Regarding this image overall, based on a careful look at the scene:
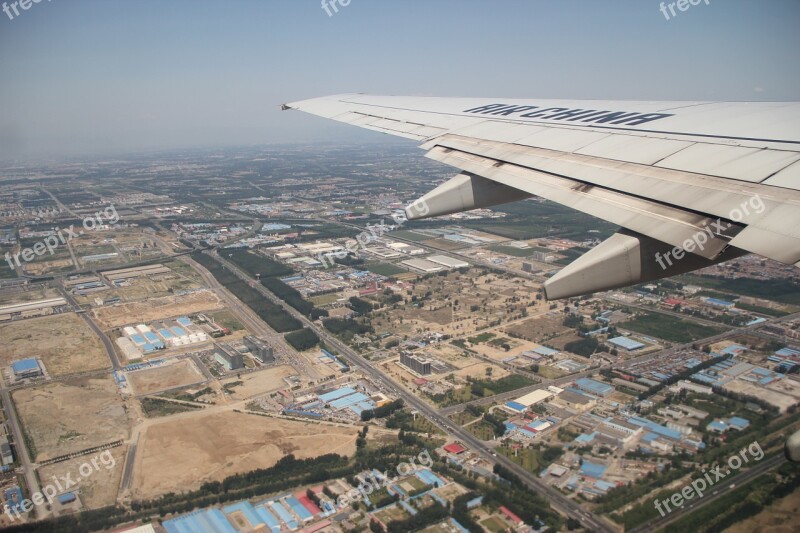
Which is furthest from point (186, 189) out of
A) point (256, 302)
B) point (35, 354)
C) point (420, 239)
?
point (35, 354)

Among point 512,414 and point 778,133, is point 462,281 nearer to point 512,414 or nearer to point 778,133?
point 512,414

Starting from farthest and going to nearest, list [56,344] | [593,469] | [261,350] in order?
[56,344], [261,350], [593,469]

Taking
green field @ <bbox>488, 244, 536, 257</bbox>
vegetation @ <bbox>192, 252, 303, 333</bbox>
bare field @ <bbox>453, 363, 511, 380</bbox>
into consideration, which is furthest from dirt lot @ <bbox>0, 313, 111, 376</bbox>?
green field @ <bbox>488, 244, 536, 257</bbox>

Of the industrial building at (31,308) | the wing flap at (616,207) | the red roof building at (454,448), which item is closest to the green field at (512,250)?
the red roof building at (454,448)

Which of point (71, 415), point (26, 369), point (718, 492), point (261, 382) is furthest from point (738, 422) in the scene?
point (26, 369)

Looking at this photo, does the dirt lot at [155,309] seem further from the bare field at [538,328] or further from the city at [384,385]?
the bare field at [538,328]

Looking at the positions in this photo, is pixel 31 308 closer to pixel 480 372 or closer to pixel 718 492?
pixel 480 372
